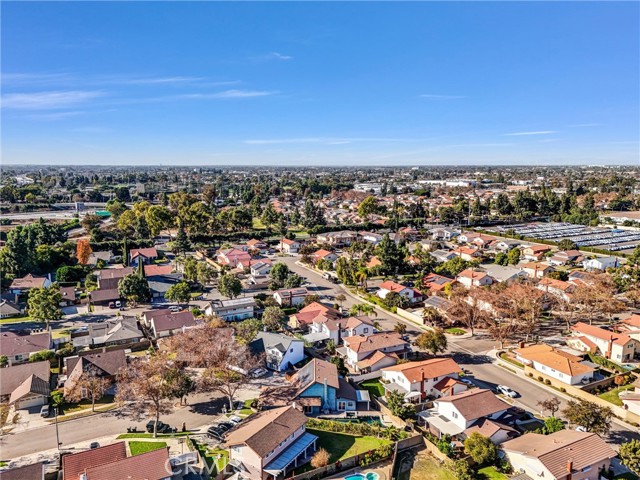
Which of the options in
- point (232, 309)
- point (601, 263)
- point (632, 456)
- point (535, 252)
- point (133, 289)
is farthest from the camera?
point (535, 252)

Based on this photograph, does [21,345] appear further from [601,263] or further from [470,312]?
[601,263]

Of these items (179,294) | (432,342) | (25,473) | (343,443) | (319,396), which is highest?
(179,294)

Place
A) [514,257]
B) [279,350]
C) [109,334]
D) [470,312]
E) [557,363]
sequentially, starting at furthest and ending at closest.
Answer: [514,257]
[470,312]
[109,334]
[279,350]
[557,363]

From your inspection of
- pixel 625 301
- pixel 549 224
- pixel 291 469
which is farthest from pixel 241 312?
pixel 549 224

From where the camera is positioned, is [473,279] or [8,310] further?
[473,279]

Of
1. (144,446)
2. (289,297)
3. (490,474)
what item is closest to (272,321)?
(289,297)
